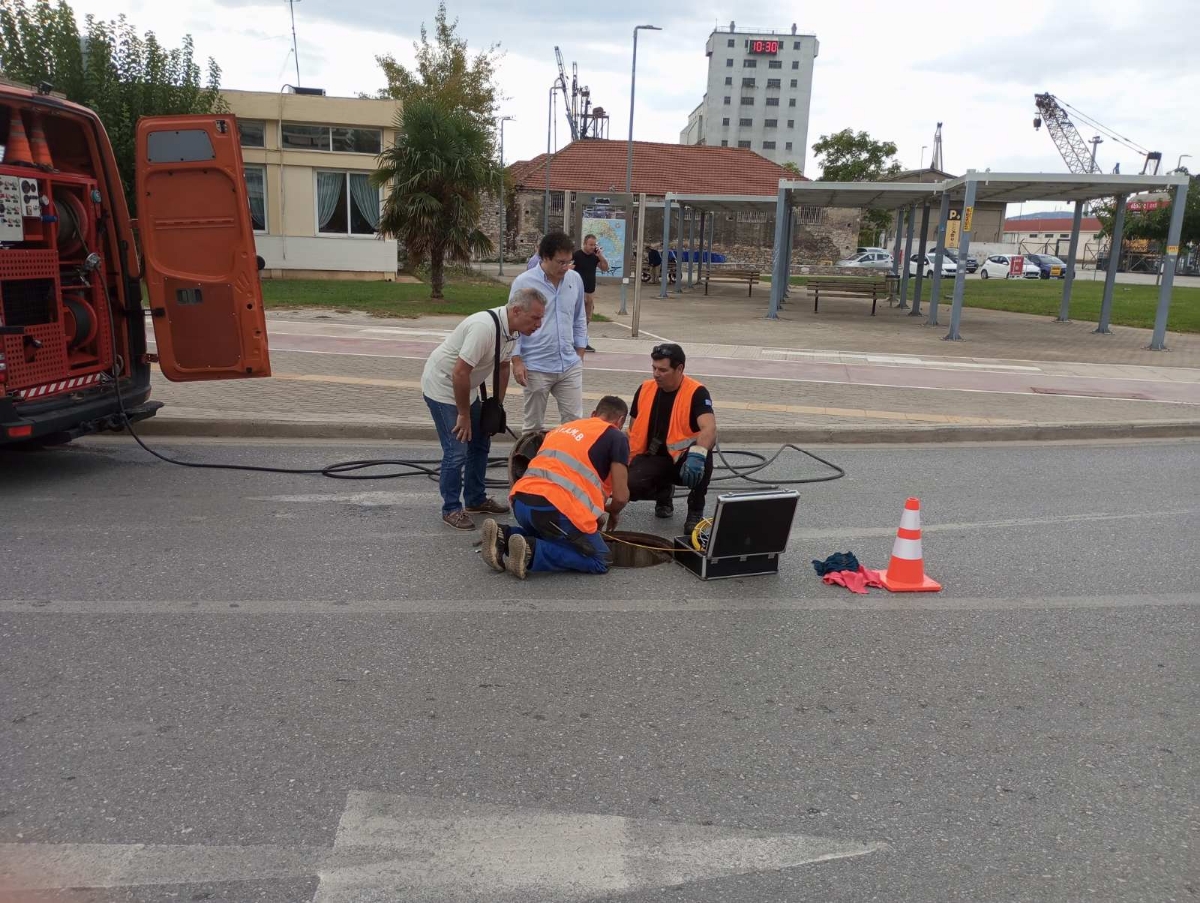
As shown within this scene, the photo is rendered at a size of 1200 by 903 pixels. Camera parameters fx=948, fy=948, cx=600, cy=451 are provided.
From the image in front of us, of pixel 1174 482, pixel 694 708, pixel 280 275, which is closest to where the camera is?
pixel 694 708

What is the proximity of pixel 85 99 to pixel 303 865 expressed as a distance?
23.9m

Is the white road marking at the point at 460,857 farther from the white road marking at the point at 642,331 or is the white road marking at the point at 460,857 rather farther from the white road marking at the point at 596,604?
the white road marking at the point at 642,331

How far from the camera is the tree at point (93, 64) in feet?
70.0

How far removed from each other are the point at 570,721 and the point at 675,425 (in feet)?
9.22

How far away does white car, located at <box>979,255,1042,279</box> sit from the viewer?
166 ft

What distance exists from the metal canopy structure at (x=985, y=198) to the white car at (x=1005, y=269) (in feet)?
89.5

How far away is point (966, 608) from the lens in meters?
4.84

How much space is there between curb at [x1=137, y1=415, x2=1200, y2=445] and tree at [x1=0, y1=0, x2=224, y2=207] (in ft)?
53.2

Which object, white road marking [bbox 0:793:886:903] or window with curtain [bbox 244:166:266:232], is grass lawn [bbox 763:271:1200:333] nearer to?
window with curtain [bbox 244:166:266:232]

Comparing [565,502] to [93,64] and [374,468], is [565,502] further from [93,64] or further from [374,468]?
[93,64]

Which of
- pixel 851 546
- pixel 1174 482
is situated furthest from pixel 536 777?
pixel 1174 482

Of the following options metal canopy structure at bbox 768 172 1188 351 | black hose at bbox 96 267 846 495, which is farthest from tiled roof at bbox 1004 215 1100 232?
black hose at bbox 96 267 846 495

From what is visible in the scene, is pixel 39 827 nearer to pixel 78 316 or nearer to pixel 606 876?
pixel 606 876

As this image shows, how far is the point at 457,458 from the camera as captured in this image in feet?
19.2
